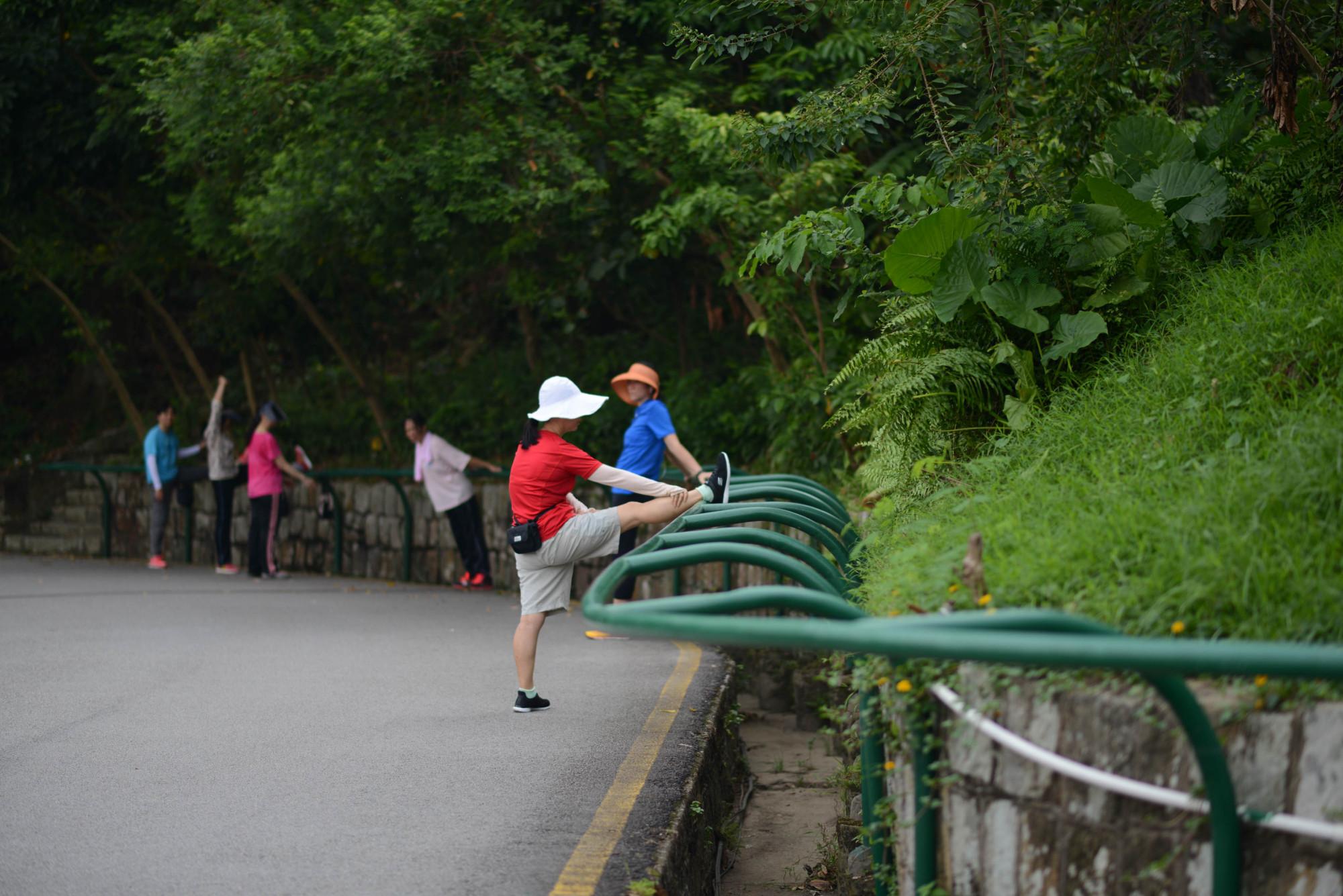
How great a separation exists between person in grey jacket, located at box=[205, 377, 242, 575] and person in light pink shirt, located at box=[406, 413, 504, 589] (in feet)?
8.31

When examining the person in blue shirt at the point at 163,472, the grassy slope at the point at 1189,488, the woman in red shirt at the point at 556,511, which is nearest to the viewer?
the grassy slope at the point at 1189,488

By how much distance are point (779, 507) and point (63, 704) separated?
403 centimetres

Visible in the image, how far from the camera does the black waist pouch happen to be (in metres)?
6.45

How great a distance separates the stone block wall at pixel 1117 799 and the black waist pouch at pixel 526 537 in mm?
3321

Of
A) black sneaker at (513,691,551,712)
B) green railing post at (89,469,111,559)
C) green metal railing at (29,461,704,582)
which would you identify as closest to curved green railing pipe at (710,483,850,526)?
black sneaker at (513,691,551,712)

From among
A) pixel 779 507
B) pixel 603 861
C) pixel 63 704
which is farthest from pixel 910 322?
pixel 63 704

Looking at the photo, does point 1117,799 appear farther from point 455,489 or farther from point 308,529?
point 308,529

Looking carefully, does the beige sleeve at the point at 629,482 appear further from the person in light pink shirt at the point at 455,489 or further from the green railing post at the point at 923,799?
the person in light pink shirt at the point at 455,489

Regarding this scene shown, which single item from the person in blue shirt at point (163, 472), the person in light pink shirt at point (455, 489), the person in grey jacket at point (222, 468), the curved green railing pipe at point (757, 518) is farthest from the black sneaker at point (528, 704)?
the person in blue shirt at point (163, 472)

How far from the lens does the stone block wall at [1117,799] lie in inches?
111

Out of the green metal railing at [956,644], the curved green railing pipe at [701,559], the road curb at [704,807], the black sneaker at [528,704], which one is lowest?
the road curb at [704,807]

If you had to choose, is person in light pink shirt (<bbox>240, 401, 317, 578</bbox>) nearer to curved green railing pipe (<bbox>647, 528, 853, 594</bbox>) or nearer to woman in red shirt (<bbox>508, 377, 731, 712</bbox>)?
woman in red shirt (<bbox>508, 377, 731, 712</bbox>)

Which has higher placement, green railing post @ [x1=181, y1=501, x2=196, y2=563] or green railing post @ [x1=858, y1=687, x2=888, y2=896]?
green railing post @ [x1=181, y1=501, x2=196, y2=563]

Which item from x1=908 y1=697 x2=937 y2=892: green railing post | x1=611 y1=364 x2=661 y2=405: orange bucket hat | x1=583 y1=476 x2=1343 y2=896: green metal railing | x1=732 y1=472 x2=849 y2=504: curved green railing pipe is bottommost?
x1=908 y1=697 x2=937 y2=892: green railing post
